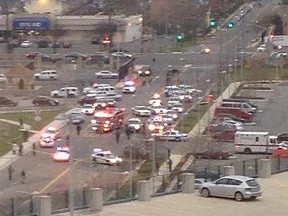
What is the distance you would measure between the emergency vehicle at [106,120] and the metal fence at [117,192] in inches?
126

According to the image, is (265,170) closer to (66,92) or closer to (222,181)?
(222,181)

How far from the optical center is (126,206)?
709 centimetres

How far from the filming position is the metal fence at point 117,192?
6.81 m

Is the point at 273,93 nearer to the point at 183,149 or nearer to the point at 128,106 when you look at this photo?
the point at 128,106

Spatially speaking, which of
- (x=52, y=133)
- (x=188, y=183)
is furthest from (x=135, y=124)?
(x=188, y=183)

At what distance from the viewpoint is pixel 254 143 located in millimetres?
11484

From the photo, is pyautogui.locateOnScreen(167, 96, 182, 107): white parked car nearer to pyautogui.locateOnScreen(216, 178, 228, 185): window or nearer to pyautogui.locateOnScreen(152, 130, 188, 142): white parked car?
pyautogui.locateOnScreen(152, 130, 188, 142): white parked car

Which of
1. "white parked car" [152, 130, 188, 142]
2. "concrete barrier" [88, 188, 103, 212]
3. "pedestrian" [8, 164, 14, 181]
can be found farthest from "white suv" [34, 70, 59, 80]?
"concrete barrier" [88, 188, 103, 212]

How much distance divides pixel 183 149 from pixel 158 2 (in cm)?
1829

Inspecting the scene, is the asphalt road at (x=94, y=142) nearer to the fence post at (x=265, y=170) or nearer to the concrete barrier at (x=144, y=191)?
the fence post at (x=265, y=170)

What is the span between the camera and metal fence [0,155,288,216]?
6809 millimetres

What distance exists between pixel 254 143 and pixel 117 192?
4.37 metres

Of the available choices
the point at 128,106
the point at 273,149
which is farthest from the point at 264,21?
the point at 273,149

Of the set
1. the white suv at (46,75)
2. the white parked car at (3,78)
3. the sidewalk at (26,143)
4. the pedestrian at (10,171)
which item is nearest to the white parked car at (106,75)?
the white suv at (46,75)
